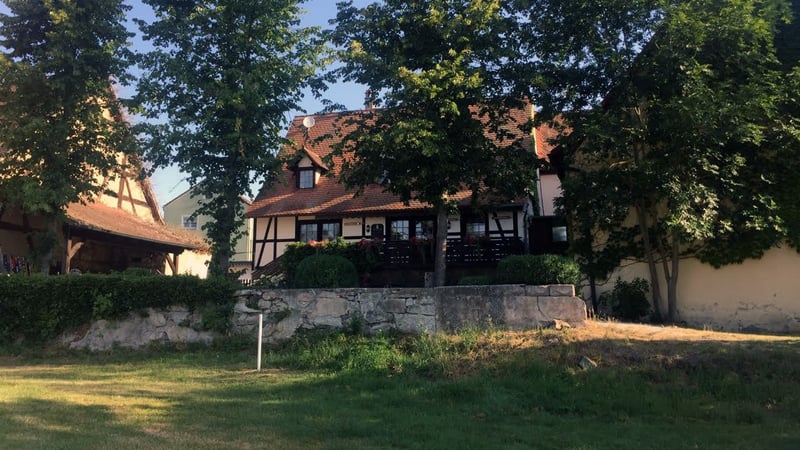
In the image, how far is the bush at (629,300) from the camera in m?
14.8

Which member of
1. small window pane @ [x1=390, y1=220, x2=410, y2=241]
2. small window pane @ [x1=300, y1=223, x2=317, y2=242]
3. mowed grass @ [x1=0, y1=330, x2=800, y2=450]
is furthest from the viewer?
small window pane @ [x1=300, y1=223, x2=317, y2=242]

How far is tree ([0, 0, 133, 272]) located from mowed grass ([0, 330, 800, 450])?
5.50 meters

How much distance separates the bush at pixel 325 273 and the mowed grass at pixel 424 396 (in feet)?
6.55

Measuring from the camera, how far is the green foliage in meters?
18.2

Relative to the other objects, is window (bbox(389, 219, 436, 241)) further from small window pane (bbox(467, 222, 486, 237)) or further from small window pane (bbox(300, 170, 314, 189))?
small window pane (bbox(300, 170, 314, 189))

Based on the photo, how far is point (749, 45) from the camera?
13.2 metres

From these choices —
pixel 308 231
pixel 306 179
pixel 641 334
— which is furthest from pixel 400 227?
pixel 641 334

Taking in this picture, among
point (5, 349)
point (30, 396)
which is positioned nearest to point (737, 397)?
point (30, 396)

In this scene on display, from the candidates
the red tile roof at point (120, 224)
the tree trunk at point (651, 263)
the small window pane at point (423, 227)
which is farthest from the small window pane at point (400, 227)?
the tree trunk at point (651, 263)

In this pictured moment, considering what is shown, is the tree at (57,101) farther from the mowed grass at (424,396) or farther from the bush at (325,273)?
the bush at (325,273)

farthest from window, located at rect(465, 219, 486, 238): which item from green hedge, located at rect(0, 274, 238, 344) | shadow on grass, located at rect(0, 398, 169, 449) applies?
shadow on grass, located at rect(0, 398, 169, 449)

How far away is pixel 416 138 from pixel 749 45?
815cm

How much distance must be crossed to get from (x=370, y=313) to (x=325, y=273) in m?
1.98

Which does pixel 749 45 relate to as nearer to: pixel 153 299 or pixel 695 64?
pixel 695 64
